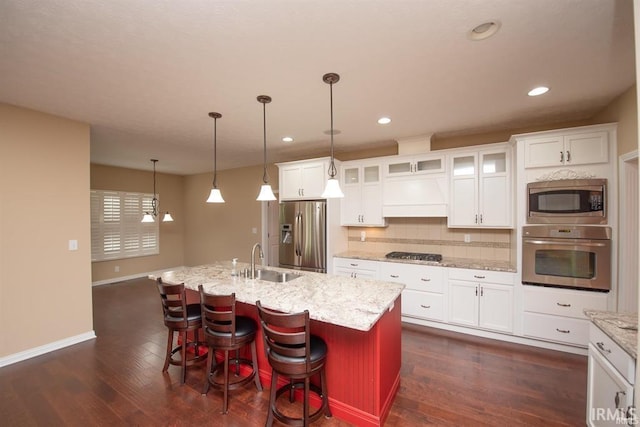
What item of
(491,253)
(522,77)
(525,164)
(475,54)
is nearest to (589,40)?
(522,77)

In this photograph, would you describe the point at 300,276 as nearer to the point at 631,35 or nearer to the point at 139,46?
the point at 139,46

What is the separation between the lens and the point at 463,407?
2084mm

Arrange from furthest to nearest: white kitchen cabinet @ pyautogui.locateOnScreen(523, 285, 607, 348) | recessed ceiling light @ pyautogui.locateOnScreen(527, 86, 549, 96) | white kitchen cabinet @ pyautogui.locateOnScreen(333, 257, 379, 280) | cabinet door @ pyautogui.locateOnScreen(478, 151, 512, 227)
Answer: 1. white kitchen cabinet @ pyautogui.locateOnScreen(333, 257, 379, 280)
2. cabinet door @ pyautogui.locateOnScreen(478, 151, 512, 227)
3. white kitchen cabinet @ pyautogui.locateOnScreen(523, 285, 607, 348)
4. recessed ceiling light @ pyautogui.locateOnScreen(527, 86, 549, 96)

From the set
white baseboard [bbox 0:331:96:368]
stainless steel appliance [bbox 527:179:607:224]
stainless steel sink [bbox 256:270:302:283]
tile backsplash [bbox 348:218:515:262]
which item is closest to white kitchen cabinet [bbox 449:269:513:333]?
tile backsplash [bbox 348:218:515:262]

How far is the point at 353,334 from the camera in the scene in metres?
1.92

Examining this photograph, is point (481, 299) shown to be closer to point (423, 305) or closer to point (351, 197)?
point (423, 305)

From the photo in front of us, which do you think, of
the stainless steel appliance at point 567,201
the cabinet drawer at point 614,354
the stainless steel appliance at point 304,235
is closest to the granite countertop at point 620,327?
the cabinet drawer at point 614,354

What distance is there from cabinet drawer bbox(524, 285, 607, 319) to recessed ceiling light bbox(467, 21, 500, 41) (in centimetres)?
273

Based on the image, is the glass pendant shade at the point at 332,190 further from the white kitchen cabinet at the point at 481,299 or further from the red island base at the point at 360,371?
the white kitchen cabinet at the point at 481,299

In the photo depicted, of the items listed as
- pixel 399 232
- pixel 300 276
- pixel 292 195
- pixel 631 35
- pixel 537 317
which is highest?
pixel 631 35

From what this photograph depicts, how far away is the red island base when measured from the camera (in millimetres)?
1863

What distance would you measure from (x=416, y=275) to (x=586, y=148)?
2288 mm

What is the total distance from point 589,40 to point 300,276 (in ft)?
9.51

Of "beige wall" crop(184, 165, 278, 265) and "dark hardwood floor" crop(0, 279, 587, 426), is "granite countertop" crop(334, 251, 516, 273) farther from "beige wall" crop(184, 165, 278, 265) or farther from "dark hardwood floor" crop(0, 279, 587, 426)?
"beige wall" crop(184, 165, 278, 265)
